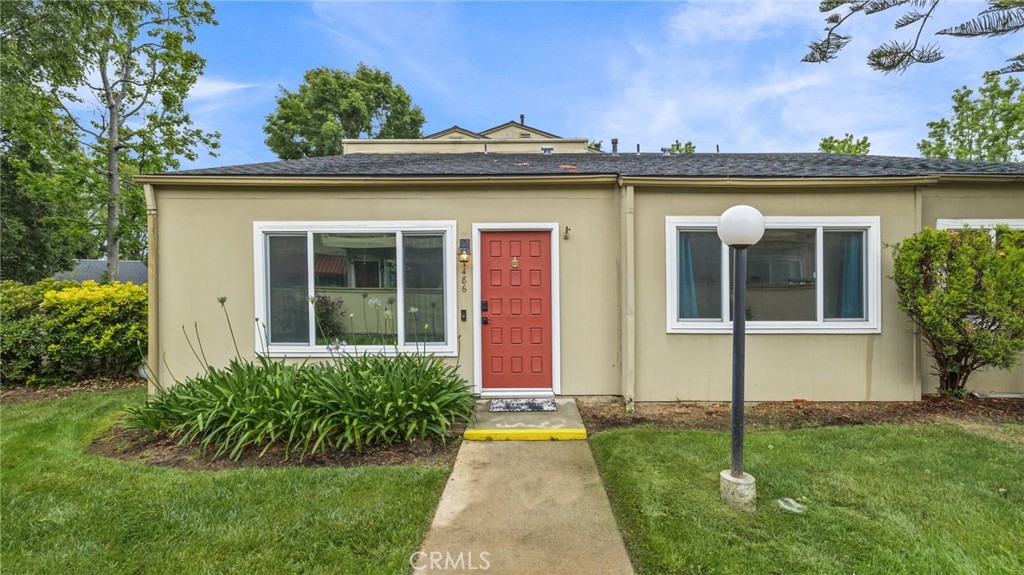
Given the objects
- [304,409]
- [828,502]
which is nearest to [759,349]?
[828,502]

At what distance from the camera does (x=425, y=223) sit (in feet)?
16.1

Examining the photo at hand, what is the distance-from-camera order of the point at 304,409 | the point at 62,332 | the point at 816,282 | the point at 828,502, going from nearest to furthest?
the point at 828,502 → the point at 304,409 → the point at 816,282 → the point at 62,332

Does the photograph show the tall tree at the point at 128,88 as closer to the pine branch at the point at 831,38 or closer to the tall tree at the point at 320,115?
the tall tree at the point at 320,115

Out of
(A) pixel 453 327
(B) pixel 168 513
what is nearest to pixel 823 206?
(A) pixel 453 327

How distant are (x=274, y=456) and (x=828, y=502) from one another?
4298 millimetres

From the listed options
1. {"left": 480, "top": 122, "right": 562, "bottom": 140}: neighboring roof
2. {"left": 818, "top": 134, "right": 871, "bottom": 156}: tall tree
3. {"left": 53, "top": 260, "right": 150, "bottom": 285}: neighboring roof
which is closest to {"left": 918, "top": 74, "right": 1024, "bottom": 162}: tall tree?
{"left": 818, "top": 134, "right": 871, "bottom": 156}: tall tree

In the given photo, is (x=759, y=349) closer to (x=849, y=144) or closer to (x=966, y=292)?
(x=966, y=292)

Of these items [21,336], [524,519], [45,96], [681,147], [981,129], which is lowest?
[524,519]

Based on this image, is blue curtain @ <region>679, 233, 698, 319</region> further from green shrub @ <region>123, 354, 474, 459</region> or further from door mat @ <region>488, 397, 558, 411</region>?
green shrub @ <region>123, 354, 474, 459</region>

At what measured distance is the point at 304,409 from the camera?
145 inches

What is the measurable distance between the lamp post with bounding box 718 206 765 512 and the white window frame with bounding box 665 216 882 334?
6.93 ft

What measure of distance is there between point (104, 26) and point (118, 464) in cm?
1064

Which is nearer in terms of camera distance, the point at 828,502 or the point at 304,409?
the point at 828,502

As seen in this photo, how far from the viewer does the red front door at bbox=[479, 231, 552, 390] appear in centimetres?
492
